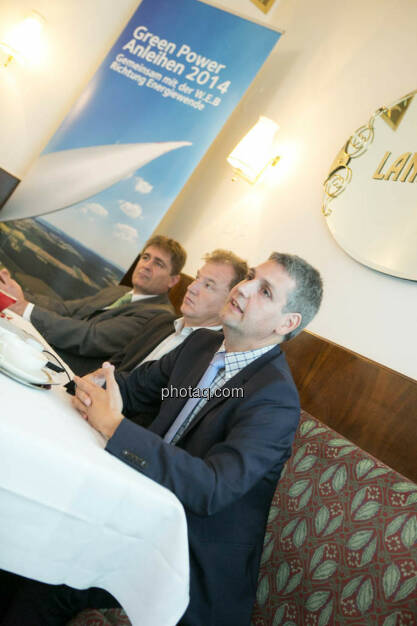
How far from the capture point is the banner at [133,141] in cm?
330

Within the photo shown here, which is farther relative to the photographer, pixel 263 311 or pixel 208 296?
pixel 208 296

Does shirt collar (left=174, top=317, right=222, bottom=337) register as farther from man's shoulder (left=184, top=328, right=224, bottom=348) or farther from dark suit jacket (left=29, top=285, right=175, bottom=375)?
man's shoulder (left=184, top=328, right=224, bottom=348)

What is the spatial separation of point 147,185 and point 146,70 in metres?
0.76

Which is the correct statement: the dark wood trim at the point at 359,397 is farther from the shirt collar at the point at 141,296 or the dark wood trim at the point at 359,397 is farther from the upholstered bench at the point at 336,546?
the shirt collar at the point at 141,296

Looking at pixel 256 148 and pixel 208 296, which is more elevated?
pixel 256 148

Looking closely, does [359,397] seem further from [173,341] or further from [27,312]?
[27,312]

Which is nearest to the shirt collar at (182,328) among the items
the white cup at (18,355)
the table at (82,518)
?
the white cup at (18,355)

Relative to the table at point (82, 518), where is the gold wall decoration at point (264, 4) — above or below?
above

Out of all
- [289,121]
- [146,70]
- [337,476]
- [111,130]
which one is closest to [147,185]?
[111,130]

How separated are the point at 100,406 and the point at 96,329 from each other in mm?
1476

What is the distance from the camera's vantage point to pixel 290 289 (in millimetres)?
1563

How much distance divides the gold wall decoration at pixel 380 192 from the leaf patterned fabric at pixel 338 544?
3.08ft

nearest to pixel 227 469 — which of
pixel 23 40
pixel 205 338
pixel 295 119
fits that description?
pixel 205 338

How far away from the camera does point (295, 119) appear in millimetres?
3219
